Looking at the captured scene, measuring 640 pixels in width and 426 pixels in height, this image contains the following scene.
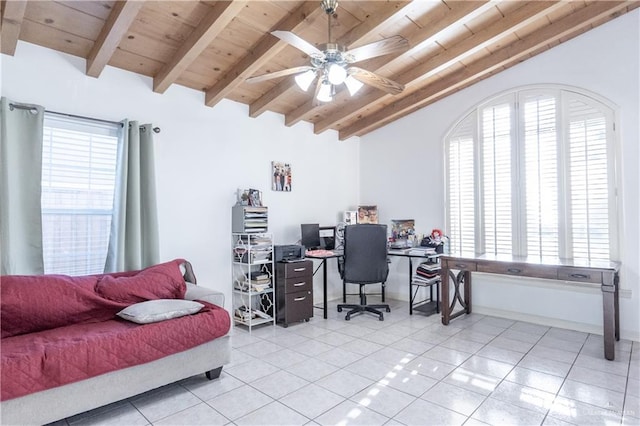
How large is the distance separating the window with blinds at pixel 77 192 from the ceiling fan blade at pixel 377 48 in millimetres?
2143

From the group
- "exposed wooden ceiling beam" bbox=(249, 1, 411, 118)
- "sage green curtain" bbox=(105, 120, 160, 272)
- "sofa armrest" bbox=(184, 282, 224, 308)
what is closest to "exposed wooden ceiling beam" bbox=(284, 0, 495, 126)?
"exposed wooden ceiling beam" bbox=(249, 1, 411, 118)

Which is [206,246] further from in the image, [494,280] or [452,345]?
[494,280]

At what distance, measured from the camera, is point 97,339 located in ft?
6.83

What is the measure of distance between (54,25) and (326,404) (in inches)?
128

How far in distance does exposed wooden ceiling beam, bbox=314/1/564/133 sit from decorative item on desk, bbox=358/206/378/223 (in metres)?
1.44

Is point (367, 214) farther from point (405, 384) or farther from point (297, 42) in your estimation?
point (297, 42)

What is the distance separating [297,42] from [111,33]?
1.38m

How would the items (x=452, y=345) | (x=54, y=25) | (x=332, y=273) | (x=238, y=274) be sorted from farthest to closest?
(x=332, y=273) → (x=238, y=274) → (x=452, y=345) → (x=54, y=25)

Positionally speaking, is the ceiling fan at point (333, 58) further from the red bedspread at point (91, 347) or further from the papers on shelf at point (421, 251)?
the papers on shelf at point (421, 251)

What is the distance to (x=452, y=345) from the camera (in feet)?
10.6

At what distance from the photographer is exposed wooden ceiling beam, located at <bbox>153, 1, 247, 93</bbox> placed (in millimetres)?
2420

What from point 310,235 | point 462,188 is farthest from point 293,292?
point 462,188

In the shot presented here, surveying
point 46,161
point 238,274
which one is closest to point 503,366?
point 238,274

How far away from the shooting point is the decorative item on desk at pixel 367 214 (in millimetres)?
5219
